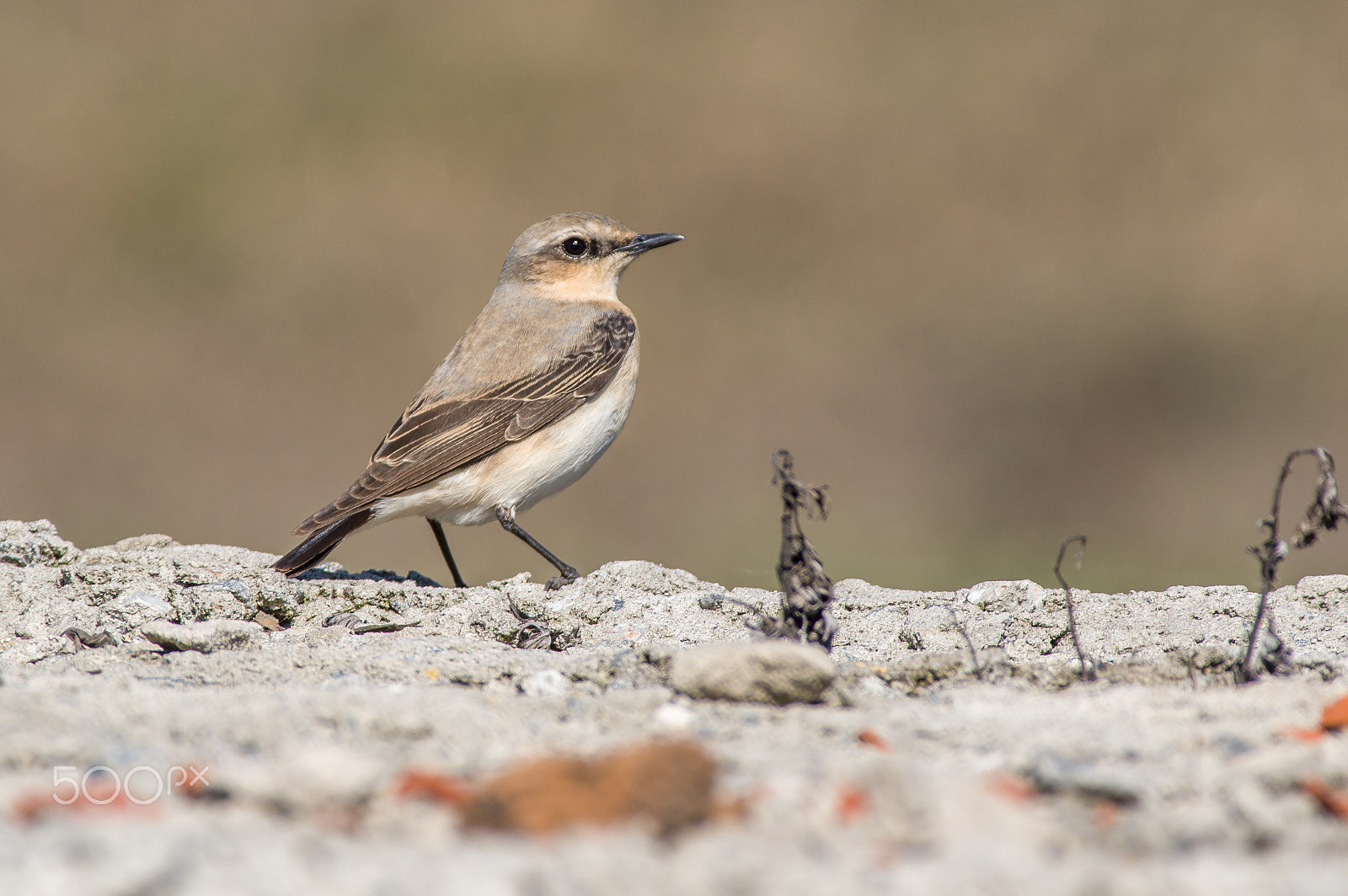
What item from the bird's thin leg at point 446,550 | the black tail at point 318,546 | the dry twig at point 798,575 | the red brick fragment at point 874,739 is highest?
the dry twig at point 798,575

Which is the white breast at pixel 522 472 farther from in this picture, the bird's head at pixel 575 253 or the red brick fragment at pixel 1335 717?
the red brick fragment at pixel 1335 717

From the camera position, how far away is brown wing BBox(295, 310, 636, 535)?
6785 millimetres

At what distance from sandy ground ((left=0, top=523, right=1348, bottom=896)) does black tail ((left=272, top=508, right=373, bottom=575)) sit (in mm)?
604

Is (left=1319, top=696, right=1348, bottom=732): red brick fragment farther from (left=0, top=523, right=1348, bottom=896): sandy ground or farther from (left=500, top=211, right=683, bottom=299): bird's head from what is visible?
(left=500, top=211, right=683, bottom=299): bird's head

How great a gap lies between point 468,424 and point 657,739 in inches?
168

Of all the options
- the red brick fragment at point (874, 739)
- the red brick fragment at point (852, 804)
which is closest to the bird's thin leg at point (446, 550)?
the red brick fragment at point (874, 739)

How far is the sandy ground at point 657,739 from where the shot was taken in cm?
203

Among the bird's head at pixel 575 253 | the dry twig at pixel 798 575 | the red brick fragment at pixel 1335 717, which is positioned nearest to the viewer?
the red brick fragment at pixel 1335 717

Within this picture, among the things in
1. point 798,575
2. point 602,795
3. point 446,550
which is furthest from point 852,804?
point 446,550

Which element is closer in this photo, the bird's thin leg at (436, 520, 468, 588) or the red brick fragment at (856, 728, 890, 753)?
the red brick fragment at (856, 728, 890, 753)

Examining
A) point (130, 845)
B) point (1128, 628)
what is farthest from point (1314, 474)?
point (130, 845)

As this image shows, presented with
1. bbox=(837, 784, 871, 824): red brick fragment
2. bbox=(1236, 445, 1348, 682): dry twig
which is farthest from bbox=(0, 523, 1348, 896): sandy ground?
bbox=(1236, 445, 1348, 682): dry twig

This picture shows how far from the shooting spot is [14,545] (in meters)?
5.81

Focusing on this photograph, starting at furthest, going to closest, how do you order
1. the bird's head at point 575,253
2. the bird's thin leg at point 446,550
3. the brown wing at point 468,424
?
the bird's head at point 575,253, the bird's thin leg at point 446,550, the brown wing at point 468,424
